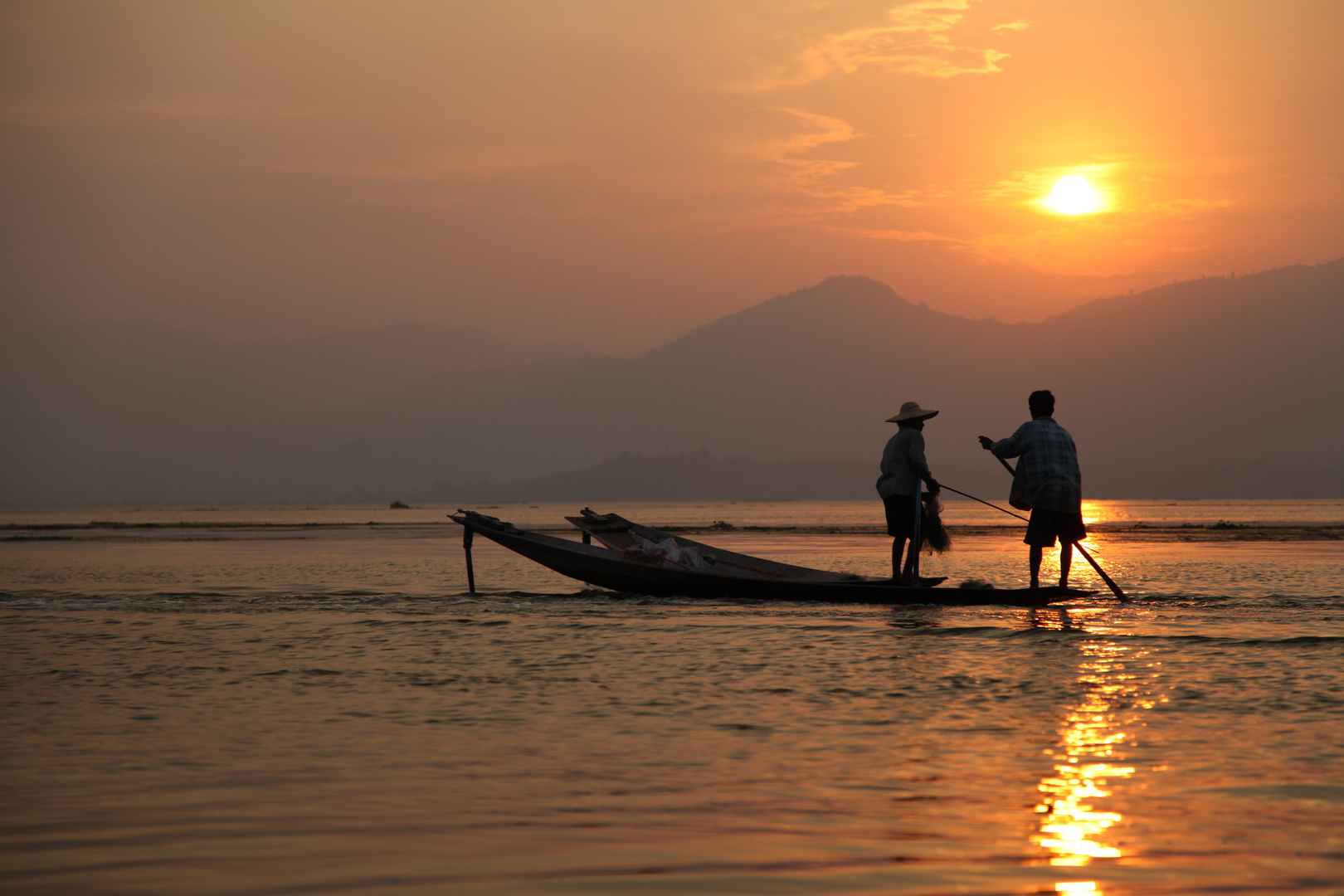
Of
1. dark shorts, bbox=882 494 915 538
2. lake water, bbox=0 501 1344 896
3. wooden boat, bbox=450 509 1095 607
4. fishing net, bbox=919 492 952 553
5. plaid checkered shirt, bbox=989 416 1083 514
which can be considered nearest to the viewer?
lake water, bbox=0 501 1344 896

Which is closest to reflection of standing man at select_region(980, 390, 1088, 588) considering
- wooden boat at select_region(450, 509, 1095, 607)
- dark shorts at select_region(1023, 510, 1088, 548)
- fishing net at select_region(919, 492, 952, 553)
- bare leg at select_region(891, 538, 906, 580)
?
dark shorts at select_region(1023, 510, 1088, 548)

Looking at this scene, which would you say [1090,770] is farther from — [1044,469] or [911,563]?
[911,563]

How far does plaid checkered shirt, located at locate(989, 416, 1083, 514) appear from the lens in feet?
48.9

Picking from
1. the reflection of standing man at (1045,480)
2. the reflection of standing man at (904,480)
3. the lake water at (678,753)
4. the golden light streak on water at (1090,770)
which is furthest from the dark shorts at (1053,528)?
the golden light streak on water at (1090,770)

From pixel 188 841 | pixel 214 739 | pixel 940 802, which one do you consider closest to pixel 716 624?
pixel 214 739

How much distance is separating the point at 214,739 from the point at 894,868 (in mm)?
4578

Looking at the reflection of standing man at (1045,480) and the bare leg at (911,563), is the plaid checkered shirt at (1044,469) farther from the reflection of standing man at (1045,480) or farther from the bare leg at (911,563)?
the bare leg at (911,563)

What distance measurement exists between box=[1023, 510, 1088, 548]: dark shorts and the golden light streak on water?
5.11 metres

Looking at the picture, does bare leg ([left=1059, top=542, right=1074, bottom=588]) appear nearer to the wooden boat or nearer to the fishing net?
the wooden boat

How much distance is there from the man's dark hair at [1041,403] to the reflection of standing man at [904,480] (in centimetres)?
136

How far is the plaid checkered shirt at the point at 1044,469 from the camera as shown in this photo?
14906mm

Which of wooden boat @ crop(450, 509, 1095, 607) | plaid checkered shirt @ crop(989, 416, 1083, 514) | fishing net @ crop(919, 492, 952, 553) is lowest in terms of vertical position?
wooden boat @ crop(450, 509, 1095, 607)

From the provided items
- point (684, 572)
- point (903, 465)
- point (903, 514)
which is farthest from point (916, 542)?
point (684, 572)

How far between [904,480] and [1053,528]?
213 centimetres
